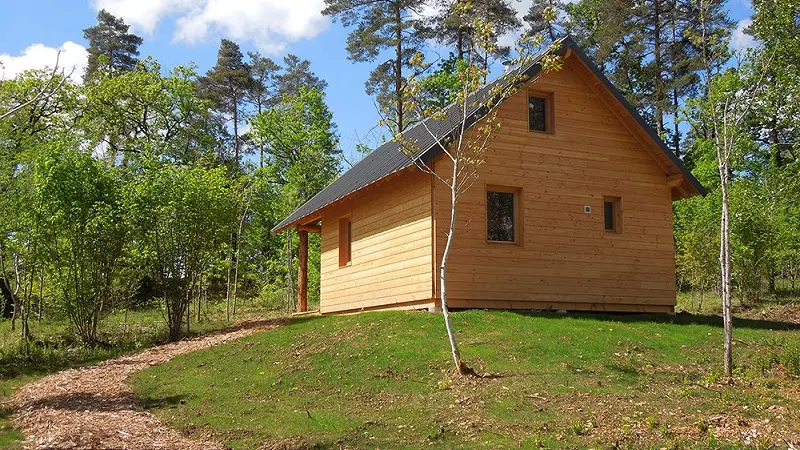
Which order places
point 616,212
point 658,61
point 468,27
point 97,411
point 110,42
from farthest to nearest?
point 110,42
point 658,61
point 468,27
point 616,212
point 97,411

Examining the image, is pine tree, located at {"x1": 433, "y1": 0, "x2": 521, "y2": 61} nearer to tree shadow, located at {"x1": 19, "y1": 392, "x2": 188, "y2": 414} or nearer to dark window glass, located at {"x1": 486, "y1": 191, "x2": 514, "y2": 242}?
dark window glass, located at {"x1": 486, "y1": 191, "x2": 514, "y2": 242}

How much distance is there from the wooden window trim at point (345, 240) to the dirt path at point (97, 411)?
4377 mm

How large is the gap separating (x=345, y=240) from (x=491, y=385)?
36.3 ft

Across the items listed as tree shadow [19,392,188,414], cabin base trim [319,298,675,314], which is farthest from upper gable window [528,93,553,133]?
tree shadow [19,392,188,414]

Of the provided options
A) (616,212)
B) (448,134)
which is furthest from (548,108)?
(448,134)

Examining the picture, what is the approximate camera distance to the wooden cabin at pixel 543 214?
1580cm

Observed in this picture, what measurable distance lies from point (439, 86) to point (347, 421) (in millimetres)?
28136

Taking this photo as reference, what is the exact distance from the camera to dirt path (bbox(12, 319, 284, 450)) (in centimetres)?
834

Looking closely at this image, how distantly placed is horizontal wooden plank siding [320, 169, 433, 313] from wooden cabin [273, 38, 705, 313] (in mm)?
45

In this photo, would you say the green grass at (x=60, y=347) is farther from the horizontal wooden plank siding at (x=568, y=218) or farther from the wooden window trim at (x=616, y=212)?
the wooden window trim at (x=616, y=212)

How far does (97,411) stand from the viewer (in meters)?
10.6

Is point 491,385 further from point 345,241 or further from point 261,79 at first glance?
point 261,79

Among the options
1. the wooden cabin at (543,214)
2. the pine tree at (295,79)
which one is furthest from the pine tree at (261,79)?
the wooden cabin at (543,214)

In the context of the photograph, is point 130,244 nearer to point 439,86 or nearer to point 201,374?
point 201,374
